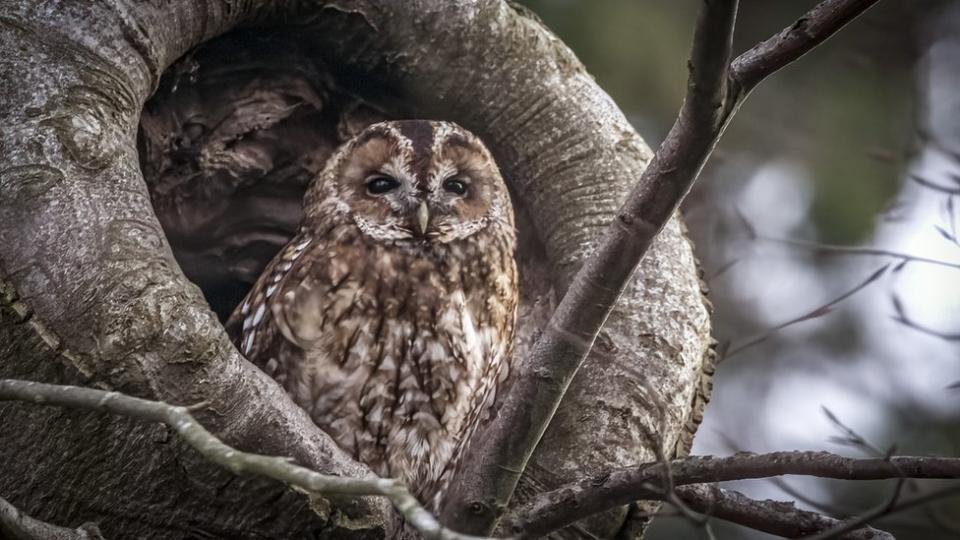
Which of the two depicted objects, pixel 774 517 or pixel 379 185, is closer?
pixel 774 517

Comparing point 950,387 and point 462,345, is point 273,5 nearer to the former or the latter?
point 462,345

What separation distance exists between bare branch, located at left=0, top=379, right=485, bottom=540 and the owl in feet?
3.65

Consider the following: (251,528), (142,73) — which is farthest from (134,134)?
(251,528)

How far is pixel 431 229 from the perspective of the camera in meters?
2.87

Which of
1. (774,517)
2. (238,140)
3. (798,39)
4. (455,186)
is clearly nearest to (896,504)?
(774,517)

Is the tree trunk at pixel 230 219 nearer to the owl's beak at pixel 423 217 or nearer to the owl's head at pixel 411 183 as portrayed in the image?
the owl's head at pixel 411 183

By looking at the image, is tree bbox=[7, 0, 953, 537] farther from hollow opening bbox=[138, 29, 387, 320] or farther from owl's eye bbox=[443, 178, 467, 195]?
owl's eye bbox=[443, 178, 467, 195]

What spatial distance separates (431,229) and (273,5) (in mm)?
713

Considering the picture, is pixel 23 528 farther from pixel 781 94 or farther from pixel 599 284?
pixel 781 94

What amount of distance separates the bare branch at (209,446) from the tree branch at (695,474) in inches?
21.6

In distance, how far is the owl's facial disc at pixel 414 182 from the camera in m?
2.84

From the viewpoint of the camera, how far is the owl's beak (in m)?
2.80

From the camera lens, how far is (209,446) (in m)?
1.52

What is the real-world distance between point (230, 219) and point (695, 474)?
1699mm
